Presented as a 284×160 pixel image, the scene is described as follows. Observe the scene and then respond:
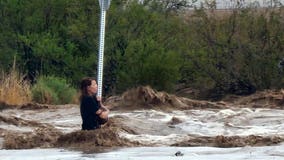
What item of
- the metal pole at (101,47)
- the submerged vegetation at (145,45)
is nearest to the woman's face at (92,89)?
the metal pole at (101,47)

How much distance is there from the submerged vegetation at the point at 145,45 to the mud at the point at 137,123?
4069 mm

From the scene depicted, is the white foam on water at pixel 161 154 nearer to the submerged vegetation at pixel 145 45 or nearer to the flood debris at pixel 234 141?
the flood debris at pixel 234 141

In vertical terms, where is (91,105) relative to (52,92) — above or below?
above

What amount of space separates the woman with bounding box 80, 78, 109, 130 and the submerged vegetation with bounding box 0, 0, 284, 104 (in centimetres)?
1230

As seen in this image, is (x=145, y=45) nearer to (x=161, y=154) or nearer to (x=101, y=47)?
(x=101, y=47)

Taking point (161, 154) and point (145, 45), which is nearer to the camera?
point (161, 154)

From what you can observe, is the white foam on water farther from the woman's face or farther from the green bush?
the green bush

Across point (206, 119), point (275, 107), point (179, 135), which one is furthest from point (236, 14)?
point (179, 135)

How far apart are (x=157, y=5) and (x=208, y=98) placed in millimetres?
4236

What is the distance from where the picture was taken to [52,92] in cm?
2431

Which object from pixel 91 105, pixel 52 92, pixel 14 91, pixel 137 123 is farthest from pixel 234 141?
pixel 52 92

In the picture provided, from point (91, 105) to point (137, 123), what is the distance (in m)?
3.50

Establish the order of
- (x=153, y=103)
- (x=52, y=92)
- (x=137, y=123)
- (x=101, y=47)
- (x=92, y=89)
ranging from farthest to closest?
(x=52, y=92)
(x=153, y=103)
(x=137, y=123)
(x=101, y=47)
(x=92, y=89)

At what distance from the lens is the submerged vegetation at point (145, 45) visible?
27172 mm
